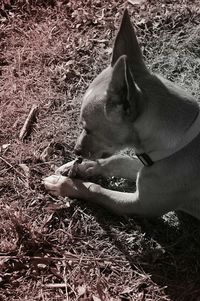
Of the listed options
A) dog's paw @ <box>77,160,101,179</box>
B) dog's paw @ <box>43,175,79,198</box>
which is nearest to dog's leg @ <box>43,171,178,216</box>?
dog's paw @ <box>43,175,79,198</box>

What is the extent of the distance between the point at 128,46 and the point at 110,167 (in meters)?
1.03

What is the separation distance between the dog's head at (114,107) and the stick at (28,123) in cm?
95

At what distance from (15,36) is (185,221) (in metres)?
2.64

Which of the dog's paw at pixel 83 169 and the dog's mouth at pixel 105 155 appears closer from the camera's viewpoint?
the dog's mouth at pixel 105 155

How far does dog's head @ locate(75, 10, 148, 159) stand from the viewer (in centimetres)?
330

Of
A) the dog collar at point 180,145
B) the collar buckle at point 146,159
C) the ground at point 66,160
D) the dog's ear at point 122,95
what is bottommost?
the ground at point 66,160

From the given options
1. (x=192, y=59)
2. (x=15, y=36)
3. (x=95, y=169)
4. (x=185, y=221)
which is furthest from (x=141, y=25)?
(x=185, y=221)

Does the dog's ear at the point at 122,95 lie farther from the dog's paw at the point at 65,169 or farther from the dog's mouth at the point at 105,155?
the dog's paw at the point at 65,169

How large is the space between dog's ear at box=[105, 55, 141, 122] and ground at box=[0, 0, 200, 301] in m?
0.95

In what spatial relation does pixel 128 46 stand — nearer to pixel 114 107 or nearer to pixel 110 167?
pixel 114 107

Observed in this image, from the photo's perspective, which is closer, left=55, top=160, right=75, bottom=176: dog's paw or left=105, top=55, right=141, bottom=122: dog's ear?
left=105, top=55, right=141, bottom=122: dog's ear

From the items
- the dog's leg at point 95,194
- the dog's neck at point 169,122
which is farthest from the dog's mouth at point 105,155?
the dog's neck at point 169,122

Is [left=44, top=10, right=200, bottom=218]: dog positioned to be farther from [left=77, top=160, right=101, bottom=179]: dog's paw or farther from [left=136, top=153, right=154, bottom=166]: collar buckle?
[left=77, top=160, right=101, bottom=179]: dog's paw

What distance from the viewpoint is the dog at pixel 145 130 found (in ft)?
11.1
